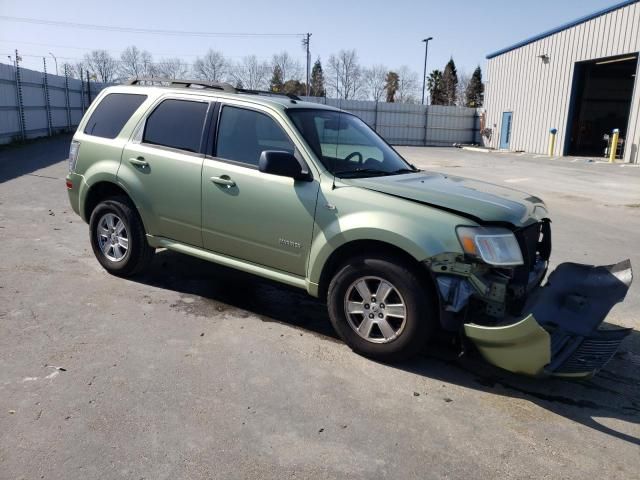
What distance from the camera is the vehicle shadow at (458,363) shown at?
346 centimetres

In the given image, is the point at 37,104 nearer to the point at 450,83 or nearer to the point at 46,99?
the point at 46,99

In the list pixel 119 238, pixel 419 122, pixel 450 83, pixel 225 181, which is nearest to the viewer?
pixel 225 181

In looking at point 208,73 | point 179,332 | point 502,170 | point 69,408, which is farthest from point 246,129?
point 208,73

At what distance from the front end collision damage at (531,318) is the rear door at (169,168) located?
93.0 inches

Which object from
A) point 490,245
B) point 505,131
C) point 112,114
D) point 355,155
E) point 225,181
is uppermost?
point 505,131

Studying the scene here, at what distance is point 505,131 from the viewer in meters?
33.9

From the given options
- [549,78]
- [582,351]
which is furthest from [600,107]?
[582,351]

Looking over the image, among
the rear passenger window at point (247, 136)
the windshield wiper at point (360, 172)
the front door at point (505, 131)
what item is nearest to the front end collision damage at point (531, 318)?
the windshield wiper at point (360, 172)

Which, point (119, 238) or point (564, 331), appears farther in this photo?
point (119, 238)

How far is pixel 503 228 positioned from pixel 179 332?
265 cm

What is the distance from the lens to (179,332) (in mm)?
4332

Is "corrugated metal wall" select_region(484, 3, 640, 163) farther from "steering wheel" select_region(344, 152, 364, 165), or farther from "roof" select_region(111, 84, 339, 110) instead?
"roof" select_region(111, 84, 339, 110)

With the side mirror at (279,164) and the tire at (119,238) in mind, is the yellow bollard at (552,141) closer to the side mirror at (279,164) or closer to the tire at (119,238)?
the tire at (119,238)

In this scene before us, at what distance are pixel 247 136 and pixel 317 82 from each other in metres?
82.1
